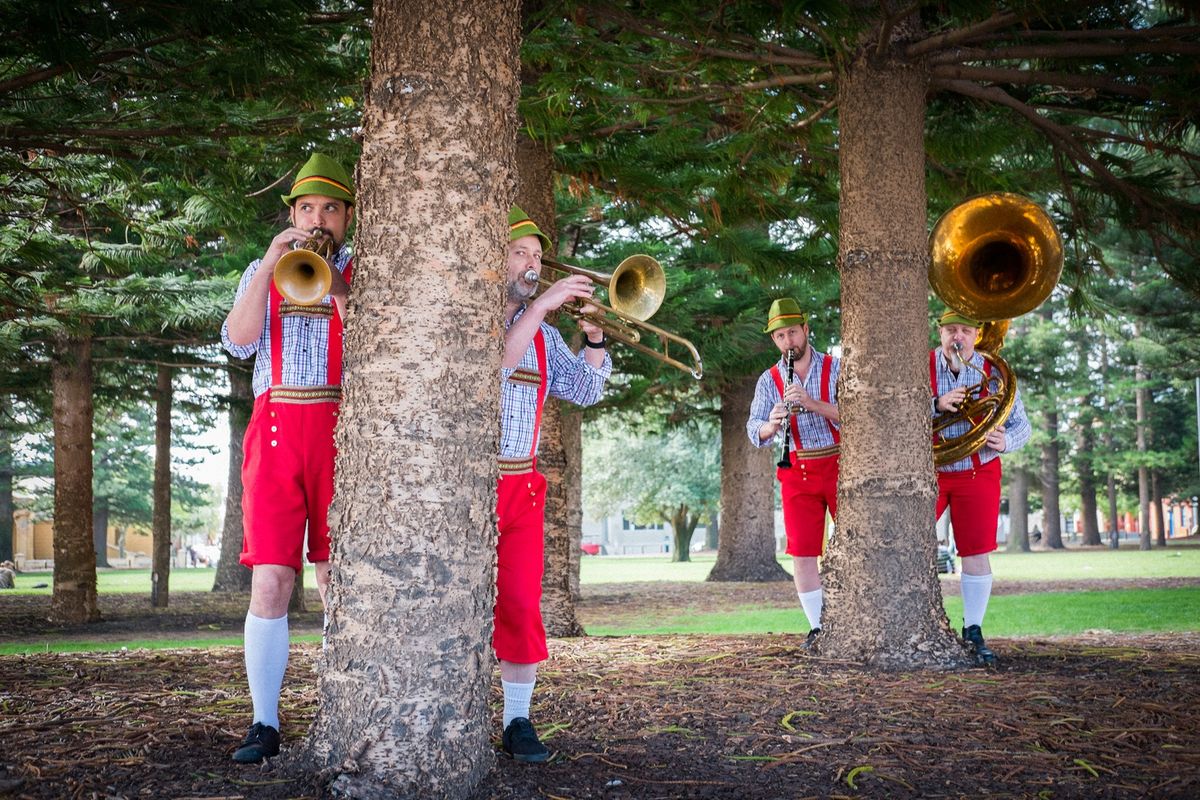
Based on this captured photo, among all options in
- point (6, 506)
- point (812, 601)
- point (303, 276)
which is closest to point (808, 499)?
point (812, 601)

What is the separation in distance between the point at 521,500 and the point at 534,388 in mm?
441

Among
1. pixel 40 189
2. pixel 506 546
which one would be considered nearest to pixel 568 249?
pixel 40 189

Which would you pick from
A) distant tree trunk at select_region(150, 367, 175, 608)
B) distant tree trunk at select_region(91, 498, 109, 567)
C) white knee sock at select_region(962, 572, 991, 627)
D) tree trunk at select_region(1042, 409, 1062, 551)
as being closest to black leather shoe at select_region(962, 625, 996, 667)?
white knee sock at select_region(962, 572, 991, 627)

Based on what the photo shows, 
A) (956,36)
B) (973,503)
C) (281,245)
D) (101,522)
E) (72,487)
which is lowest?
(101,522)

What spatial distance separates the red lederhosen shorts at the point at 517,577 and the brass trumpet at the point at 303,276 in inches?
33.8

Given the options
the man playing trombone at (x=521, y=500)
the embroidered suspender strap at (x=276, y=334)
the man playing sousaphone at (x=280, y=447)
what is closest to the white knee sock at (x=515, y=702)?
the man playing trombone at (x=521, y=500)

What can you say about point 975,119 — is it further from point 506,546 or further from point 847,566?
point 506,546

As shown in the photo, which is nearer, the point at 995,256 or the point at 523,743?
the point at 523,743

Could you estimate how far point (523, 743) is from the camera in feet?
11.8

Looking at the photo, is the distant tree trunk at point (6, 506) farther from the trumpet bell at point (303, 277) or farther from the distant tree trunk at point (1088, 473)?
the distant tree trunk at point (1088, 473)

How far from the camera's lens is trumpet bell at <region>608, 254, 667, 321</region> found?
14.6 feet

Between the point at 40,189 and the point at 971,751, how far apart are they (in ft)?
22.0

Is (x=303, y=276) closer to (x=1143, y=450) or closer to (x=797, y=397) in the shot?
(x=797, y=397)

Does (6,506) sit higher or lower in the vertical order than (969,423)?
lower
